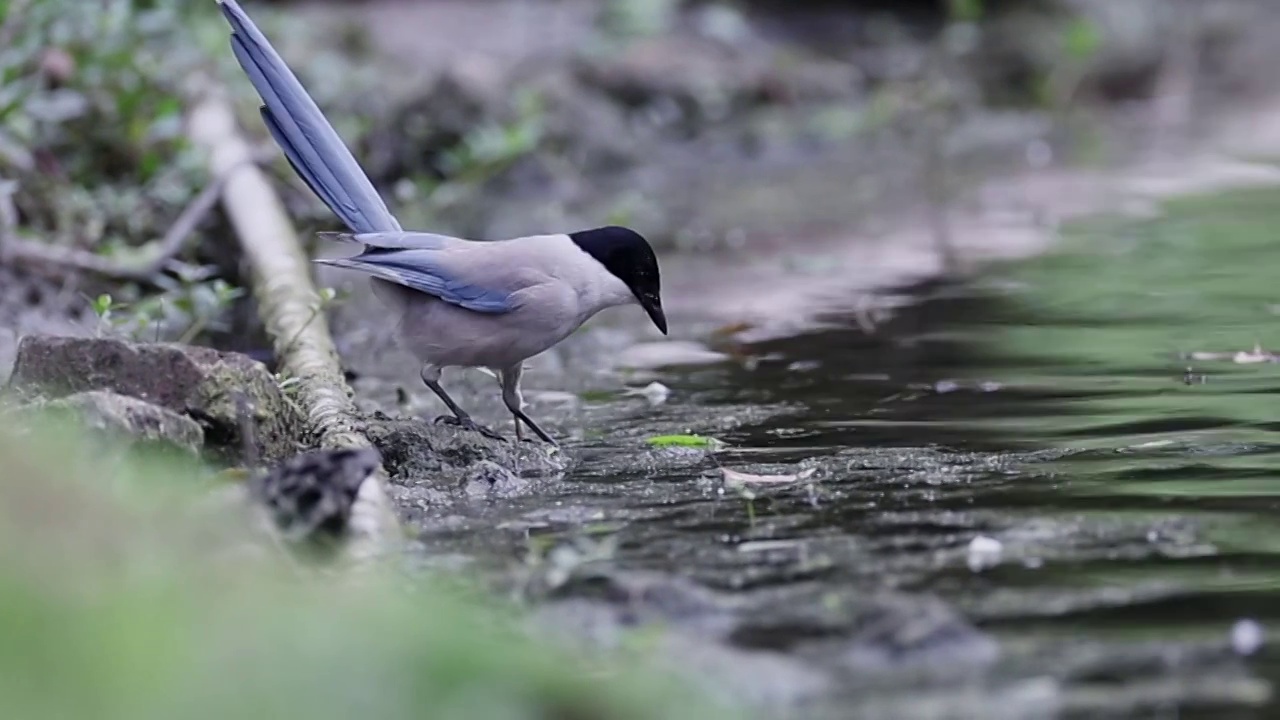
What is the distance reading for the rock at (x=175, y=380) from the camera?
3.94 m

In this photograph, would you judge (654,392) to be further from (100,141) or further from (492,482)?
(100,141)

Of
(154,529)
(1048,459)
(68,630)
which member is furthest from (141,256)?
(68,630)

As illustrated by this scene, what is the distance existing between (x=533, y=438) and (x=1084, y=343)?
6.42ft

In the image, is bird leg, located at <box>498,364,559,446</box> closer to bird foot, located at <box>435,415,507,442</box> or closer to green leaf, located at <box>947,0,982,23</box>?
bird foot, located at <box>435,415,507,442</box>

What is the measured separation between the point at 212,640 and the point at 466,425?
2372 millimetres

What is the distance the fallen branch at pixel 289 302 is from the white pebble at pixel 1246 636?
143 centimetres

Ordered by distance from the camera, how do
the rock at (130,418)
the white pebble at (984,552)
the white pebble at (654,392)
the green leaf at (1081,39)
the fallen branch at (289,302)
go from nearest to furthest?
1. the white pebble at (984,552)
2. the fallen branch at (289,302)
3. the rock at (130,418)
4. the white pebble at (654,392)
5. the green leaf at (1081,39)

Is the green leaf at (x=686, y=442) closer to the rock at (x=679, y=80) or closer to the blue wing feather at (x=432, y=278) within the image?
the blue wing feather at (x=432, y=278)

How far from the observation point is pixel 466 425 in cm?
450


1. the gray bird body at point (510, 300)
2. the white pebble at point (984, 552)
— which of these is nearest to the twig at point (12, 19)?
the gray bird body at point (510, 300)

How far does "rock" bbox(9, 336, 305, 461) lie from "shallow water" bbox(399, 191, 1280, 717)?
2.11 ft

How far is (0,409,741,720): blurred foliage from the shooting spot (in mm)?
2027

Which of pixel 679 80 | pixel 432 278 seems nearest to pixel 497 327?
pixel 432 278

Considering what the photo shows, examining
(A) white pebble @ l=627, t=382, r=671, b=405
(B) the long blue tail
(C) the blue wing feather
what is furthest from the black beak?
(B) the long blue tail
